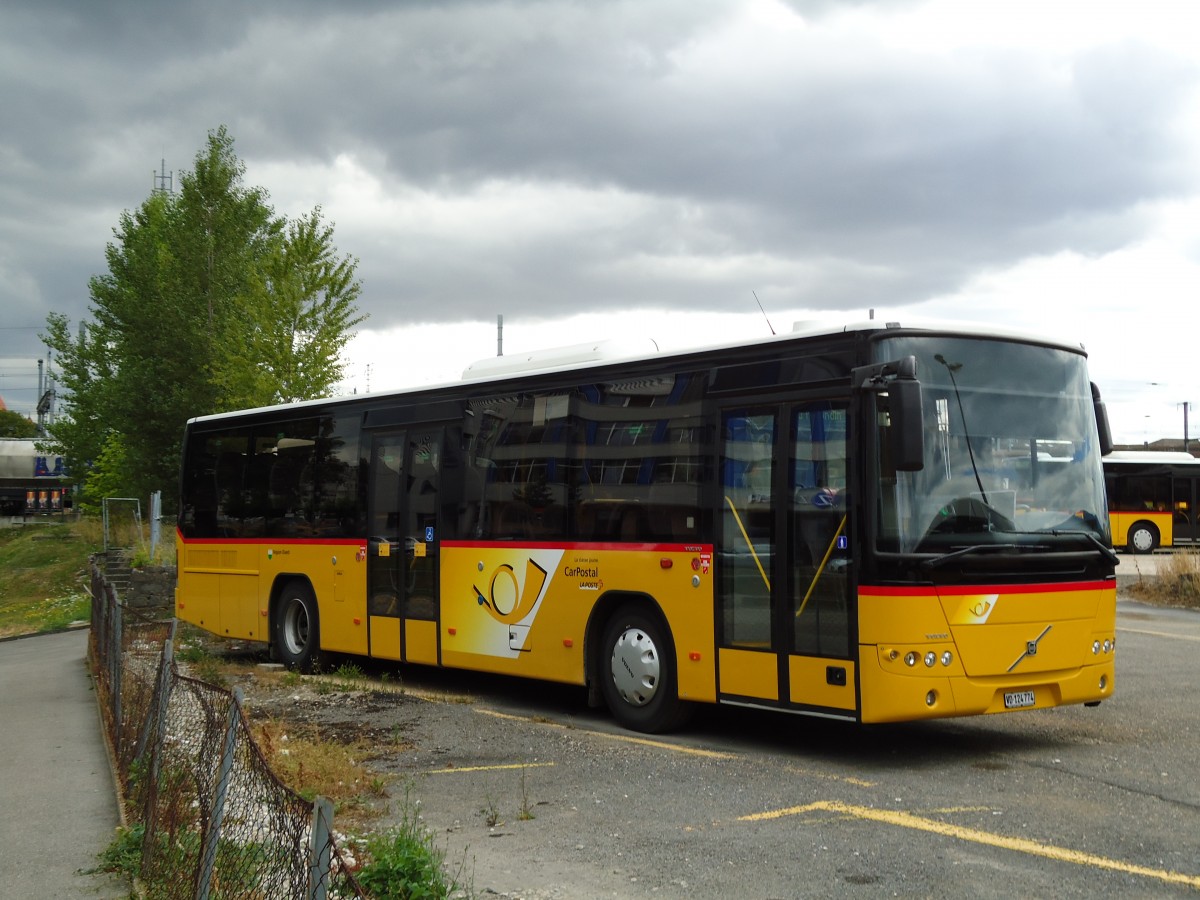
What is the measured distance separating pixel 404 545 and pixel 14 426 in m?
135

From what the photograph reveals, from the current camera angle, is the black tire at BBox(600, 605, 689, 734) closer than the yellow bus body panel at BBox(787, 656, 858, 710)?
No

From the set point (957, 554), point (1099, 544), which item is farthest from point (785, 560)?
point (1099, 544)

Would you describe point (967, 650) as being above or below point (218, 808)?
above

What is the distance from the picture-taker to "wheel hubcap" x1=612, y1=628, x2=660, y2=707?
10812 millimetres

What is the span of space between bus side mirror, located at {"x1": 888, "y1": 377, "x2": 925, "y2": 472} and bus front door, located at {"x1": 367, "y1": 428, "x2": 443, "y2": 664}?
243 inches

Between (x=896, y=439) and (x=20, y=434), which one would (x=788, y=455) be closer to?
(x=896, y=439)

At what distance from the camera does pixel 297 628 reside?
16.5 meters

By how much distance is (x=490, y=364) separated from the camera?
44.4 ft

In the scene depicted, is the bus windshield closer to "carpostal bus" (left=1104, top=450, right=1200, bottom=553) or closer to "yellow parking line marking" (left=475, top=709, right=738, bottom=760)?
"yellow parking line marking" (left=475, top=709, right=738, bottom=760)

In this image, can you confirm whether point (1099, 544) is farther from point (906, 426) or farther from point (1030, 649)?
point (906, 426)

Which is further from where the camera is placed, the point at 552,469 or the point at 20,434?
the point at 20,434

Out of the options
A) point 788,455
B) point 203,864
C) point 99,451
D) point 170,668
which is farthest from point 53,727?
point 99,451

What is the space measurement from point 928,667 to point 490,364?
619 centimetres

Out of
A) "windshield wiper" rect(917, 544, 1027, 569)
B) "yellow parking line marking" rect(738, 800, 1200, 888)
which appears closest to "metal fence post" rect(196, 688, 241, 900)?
"yellow parking line marking" rect(738, 800, 1200, 888)
